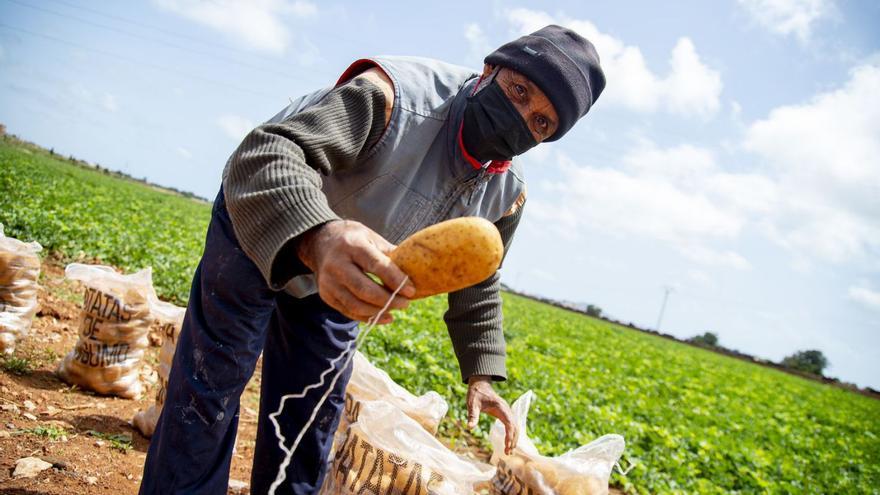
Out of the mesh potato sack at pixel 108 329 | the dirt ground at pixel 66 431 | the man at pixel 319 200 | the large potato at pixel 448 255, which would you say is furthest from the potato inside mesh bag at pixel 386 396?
the mesh potato sack at pixel 108 329

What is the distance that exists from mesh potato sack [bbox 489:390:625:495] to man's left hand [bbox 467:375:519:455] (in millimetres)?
42

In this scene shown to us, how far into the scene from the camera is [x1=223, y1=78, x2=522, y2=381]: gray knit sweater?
1146 mm

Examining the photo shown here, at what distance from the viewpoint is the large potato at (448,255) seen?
1.10m

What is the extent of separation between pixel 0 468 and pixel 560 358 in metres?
10.3

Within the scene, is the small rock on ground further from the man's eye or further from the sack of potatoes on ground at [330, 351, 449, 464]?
the man's eye

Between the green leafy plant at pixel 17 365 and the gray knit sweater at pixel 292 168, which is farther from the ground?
the gray knit sweater at pixel 292 168

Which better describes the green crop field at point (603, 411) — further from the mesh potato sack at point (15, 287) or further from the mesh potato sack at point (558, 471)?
the mesh potato sack at point (15, 287)

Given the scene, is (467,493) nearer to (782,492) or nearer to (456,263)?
(456,263)

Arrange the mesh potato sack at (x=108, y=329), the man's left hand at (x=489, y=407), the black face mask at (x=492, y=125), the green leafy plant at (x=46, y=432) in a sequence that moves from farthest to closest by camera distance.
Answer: the mesh potato sack at (x=108, y=329) < the green leafy plant at (x=46, y=432) < the man's left hand at (x=489, y=407) < the black face mask at (x=492, y=125)

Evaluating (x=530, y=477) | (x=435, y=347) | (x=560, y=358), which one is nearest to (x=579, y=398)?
(x=435, y=347)

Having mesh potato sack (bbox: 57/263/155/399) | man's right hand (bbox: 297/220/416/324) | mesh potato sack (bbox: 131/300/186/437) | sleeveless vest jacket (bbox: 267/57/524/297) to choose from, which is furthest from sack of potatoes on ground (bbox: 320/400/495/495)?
mesh potato sack (bbox: 57/263/155/399)

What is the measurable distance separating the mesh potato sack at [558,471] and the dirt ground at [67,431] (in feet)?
4.51

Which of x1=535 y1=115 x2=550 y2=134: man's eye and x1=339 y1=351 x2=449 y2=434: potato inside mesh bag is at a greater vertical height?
x1=535 y1=115 x2=550 y2=134: man's eye

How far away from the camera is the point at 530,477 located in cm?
192
